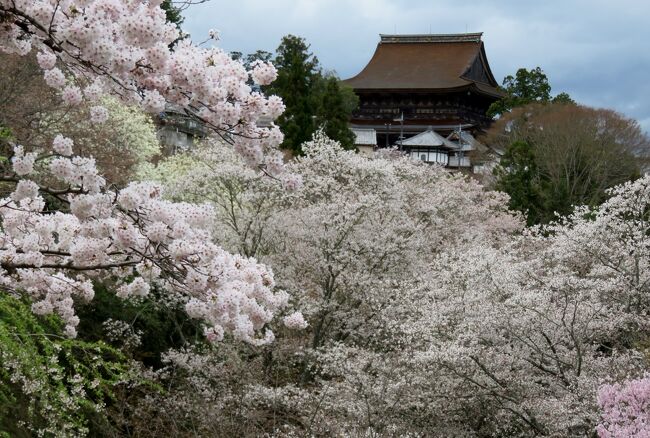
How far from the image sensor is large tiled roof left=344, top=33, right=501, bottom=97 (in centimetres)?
4300

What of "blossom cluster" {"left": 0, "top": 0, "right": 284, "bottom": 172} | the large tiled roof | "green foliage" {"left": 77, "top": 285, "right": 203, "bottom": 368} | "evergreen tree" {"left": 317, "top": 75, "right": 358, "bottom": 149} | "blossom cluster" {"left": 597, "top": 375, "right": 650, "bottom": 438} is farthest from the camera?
the large tiled roof

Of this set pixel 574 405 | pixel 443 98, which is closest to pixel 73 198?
pixel 574 405

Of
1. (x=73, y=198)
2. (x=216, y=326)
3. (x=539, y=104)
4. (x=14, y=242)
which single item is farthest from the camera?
(x=539, y=104)

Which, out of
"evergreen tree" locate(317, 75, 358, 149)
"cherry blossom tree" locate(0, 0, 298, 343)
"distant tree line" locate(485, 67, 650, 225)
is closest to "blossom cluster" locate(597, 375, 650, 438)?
"cherry blossom tree" locate(0, 0, 298, 343)

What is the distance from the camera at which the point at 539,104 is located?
1275 inches

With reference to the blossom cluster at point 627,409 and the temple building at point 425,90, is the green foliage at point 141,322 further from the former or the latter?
the temple building at point 425,90

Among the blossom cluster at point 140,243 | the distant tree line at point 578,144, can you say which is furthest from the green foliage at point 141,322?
the distant tree line at point 578,144

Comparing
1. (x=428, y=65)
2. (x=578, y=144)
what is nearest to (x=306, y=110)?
(x=578, y=144)

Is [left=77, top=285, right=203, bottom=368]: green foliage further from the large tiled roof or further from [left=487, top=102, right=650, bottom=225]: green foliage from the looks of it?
the large tiled roof

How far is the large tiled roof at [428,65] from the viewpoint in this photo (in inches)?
1693

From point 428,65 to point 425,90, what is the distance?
316 cm

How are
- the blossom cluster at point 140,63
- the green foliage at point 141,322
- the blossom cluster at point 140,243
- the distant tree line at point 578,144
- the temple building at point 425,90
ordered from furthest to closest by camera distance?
the temple building at point 425,90, the distant tree line at point 578,144, the green foliage at point 141,322, the blossom cluster at point 140,243, the blossom cluster at point 140,63

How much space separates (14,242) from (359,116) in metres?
40.2

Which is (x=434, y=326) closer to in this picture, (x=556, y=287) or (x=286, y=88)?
(x=556, y=287)
